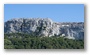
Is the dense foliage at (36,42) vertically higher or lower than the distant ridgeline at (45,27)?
lower

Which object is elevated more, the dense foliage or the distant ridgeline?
the distant ridgeline

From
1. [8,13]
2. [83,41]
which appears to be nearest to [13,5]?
[8,13]

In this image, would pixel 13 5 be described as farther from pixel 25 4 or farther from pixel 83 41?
pixel 83 41

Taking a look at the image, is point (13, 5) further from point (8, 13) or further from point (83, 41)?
Result: point (83, 41)
